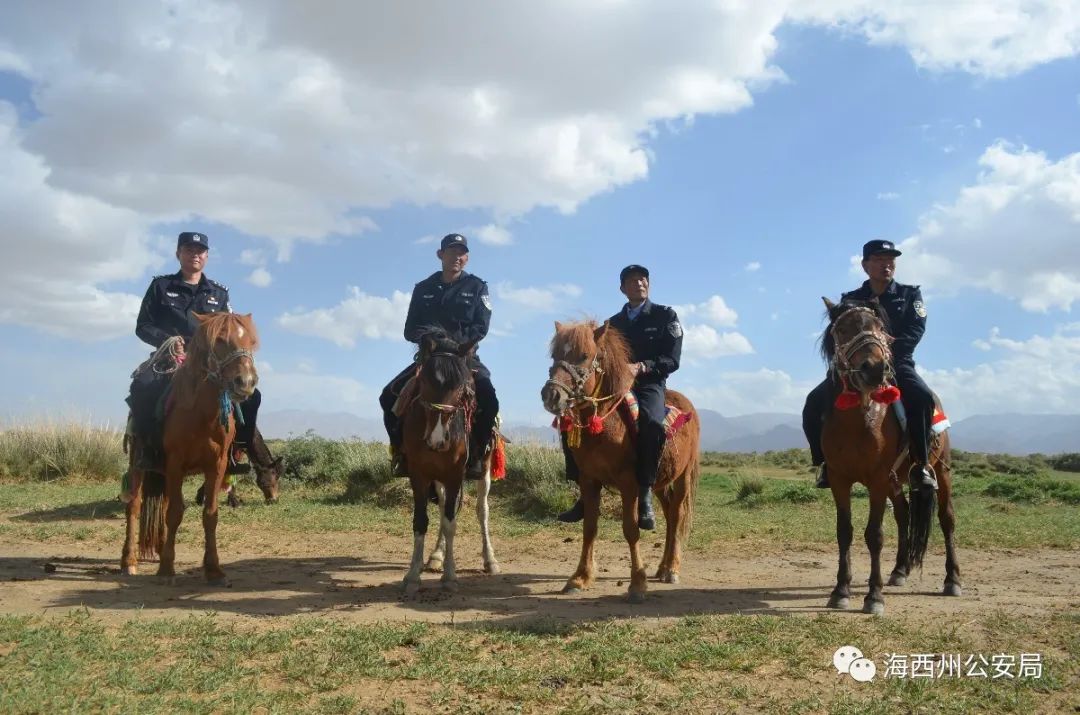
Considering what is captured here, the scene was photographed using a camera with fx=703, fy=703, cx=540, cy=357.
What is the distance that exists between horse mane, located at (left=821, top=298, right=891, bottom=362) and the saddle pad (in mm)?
1688

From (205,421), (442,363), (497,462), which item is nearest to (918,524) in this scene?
(497,462)

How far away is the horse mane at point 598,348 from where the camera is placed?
21.8 feet

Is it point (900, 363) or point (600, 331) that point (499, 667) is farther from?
point (900, 363)

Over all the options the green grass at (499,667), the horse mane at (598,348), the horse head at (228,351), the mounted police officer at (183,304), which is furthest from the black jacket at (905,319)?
the mounted police officer at (183,304)

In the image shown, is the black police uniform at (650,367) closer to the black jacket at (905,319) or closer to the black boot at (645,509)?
the black boot at (645,509)

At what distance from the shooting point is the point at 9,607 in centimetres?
547

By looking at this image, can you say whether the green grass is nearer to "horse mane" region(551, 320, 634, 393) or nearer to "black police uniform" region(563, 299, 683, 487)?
"black police uniform" region(563, 299, 683, 487)

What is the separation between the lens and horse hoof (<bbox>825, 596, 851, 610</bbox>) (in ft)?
20.1

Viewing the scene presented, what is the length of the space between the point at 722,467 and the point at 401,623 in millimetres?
21319

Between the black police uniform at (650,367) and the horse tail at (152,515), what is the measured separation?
14.5 ft

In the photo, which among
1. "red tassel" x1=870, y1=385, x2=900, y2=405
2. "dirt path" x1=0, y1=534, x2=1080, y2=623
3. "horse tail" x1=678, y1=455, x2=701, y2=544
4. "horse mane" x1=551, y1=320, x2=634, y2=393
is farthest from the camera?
"horse tail" x1=678, y1=455, x2=701, y2=544

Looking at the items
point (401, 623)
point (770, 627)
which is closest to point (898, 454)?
point (770, 627)

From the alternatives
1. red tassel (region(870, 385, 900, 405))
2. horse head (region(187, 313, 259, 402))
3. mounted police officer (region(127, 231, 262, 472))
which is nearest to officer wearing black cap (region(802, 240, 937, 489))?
red tassel (region(870, 385, 900, 405))

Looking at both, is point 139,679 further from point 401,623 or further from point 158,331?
point 158,331
